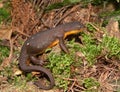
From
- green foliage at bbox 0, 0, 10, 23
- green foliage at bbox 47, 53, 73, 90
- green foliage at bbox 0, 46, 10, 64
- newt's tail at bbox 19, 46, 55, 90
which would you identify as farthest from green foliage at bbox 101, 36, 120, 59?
green foliage at bbox 0, 0, 10, 23

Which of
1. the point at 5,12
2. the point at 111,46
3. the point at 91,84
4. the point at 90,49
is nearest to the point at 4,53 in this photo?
the point at 5,12

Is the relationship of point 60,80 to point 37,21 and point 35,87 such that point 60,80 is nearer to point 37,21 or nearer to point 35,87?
point 35,87

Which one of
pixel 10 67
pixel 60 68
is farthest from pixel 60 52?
pixel 10 67

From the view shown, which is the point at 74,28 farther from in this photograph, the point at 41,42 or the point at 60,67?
the point at 60,67

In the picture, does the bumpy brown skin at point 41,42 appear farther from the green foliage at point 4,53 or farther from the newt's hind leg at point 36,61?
the green foliage at point 4,53

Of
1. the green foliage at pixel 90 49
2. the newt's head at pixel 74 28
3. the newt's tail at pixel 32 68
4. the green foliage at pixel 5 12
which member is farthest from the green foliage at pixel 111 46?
the green foliage at pixel 5 12

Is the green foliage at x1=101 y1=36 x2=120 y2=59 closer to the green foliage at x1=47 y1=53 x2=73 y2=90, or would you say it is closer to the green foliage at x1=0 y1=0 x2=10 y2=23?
the green foliage at x1=47 y1=53 x2=73 y2=90
